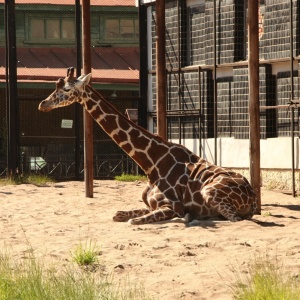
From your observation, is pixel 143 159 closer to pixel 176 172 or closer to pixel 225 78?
pixel 176 172

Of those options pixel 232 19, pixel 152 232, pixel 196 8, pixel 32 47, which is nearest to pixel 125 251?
pixel 152 232

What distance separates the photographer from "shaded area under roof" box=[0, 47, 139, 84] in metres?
27.8

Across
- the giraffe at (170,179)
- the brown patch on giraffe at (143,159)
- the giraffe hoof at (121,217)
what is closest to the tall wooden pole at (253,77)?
the giraffe at (170,179)

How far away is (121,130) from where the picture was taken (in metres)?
15.9

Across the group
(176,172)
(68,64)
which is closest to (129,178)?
(68,64)

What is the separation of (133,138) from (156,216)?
162cm

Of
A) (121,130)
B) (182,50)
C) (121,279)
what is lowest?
(121,279)

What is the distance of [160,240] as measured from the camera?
12.7m

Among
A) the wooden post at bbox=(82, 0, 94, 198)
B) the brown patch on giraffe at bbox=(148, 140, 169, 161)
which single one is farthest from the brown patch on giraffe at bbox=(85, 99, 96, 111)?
the wooden post at bbox=(82, 0, 94, 198)

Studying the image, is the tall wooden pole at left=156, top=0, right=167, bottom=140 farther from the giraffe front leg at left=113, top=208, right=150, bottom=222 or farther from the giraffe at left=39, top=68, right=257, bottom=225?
the giraffe front leg at left=113, top=208, right=150, bottom=222

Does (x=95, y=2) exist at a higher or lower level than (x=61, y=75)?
higher

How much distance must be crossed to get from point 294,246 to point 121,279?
2481mm

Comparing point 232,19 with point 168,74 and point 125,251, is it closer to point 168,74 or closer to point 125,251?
point 168,74

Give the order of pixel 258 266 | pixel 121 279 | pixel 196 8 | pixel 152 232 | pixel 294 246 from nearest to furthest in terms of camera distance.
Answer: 1. pixel 258 266
2. pixel 121 279
3. pixel 294 246
4. pixel 152 232
5. pixel 196 8
